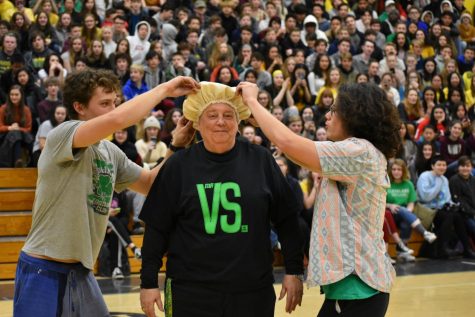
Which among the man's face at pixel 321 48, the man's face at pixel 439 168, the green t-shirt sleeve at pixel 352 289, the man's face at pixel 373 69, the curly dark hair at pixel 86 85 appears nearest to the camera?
the green t-shirt sleeve at pixel 352 289

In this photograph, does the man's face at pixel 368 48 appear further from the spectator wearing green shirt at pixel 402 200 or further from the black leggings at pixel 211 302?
the black leggings at pixel 211 302

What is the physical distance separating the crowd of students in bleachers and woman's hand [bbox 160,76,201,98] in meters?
5.33

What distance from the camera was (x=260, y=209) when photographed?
3.84 m

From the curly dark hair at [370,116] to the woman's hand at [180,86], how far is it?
2.17 ft

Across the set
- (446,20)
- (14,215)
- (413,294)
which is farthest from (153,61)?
(446,20)

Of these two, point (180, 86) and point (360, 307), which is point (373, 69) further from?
point (360, 307)

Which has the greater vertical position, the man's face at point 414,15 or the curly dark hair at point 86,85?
the man's face at point 414,15

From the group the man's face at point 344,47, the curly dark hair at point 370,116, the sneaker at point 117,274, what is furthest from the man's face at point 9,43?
the curly dark hair at point 370,116

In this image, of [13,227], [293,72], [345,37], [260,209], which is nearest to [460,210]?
[293,72]

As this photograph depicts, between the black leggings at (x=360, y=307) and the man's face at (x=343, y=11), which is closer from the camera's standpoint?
the black leggings at (x=360, y=307)

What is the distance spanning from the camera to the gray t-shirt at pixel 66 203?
388 centimetres

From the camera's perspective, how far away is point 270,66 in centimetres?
1363

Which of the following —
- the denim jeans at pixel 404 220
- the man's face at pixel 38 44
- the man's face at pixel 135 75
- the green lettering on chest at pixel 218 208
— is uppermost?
the man's face at pixel 38 44

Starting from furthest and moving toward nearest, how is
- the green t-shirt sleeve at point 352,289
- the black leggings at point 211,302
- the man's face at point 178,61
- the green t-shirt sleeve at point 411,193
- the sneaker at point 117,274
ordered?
the man's face at point 178,61
the green t-shirt sleeve at point 411,193
the sneaker at point 117,274
the black leggings at point 211,302
the green t-shirt sleeve at point 352,289
